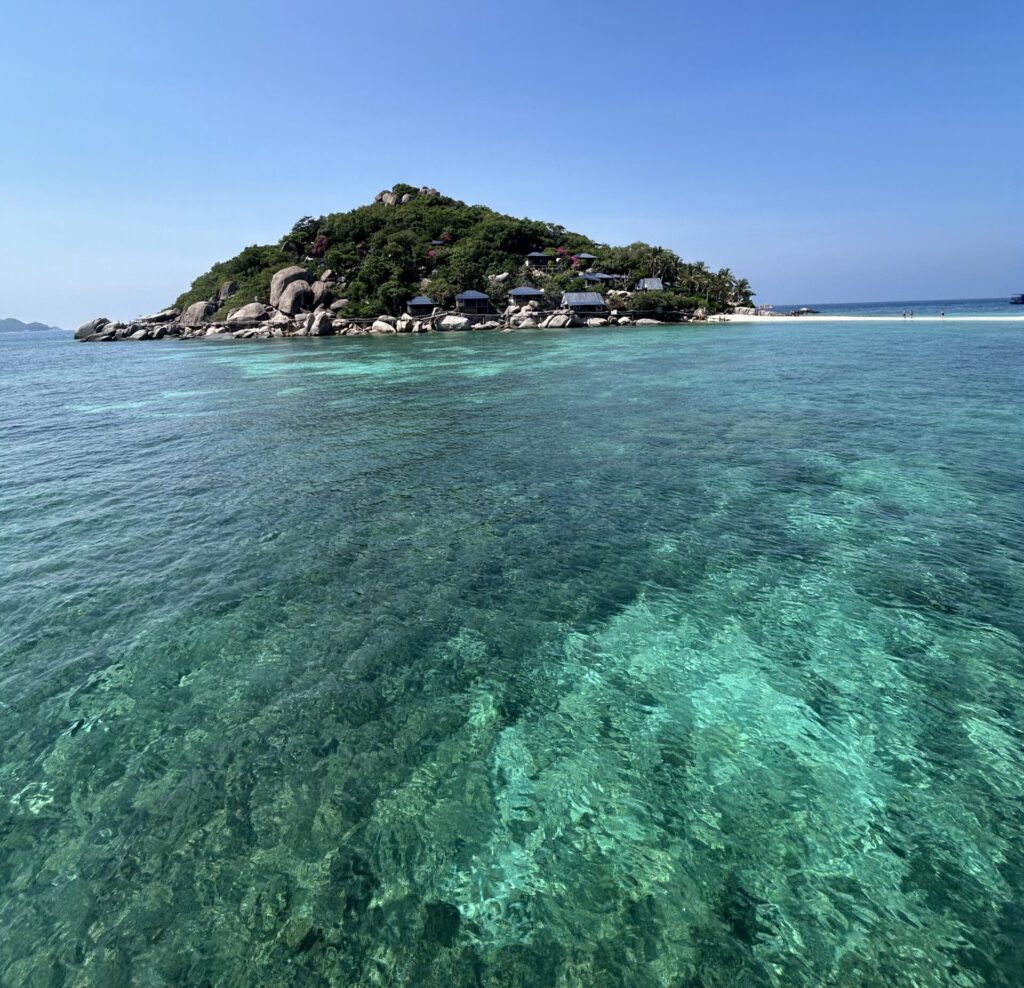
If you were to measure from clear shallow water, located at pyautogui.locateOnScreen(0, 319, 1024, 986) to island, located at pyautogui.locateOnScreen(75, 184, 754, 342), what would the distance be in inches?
2811

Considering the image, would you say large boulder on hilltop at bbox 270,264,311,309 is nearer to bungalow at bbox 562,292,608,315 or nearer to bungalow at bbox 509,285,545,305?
bungalow at bbox 509,285,545,305

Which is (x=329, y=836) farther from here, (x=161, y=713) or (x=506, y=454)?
(x=506, y=454)

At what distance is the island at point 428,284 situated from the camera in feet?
268

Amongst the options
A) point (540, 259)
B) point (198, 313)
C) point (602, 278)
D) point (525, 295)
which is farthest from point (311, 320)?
point (602, 278)

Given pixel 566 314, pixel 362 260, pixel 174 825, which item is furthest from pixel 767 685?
pixel 362 260

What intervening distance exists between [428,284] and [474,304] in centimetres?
1063

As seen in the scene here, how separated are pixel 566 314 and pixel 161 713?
261 ft

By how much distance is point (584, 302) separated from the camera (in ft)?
267

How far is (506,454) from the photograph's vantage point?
16.7 m

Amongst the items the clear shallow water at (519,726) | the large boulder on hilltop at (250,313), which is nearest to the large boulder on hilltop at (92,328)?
the large boulder on hilltop at (250,313)

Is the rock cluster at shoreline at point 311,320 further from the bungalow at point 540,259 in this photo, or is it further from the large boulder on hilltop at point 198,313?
the bungalow at point 540,259

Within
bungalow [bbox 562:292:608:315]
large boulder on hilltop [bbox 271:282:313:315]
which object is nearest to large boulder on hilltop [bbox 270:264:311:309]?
large boulder on hilltop [bbox 271:282:313:315]

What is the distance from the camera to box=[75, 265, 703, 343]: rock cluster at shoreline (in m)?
78.2

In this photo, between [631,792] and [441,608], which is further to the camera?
[441,608]
